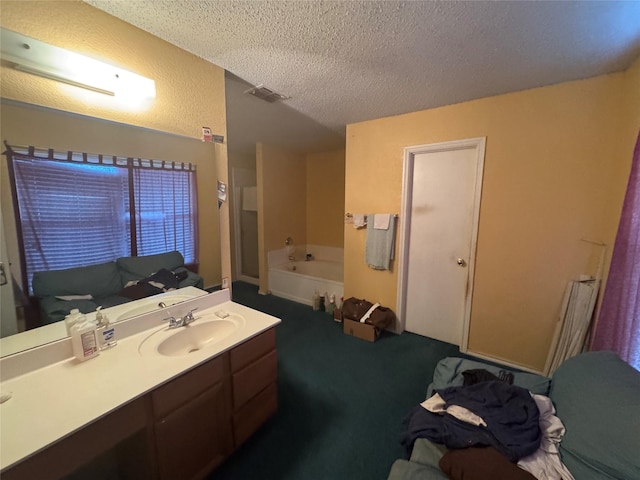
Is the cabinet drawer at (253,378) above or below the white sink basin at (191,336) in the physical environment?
below

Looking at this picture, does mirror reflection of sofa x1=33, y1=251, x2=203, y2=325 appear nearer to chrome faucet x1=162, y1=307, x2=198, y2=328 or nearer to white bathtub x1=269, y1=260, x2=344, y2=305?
chrome faucet x1=162, y1=307, x2=198, y2=328

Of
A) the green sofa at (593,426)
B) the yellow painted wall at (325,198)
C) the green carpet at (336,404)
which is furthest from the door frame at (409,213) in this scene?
the yellow painted wall at (325,198)

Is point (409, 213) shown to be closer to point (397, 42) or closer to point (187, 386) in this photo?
point (397, 42)

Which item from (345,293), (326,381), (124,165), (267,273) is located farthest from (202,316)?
(267,273)

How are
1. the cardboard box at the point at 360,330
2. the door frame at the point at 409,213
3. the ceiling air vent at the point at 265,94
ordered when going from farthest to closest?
the cardboard box at the point at 360,330 < the door frame at the point at 409,213 < the ceiling air vent at the point at 265,94

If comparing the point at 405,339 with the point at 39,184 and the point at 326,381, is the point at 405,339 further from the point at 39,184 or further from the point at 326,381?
the point at 39,184

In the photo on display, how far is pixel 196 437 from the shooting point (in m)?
1.24

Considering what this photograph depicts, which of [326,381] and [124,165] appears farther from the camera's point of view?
[326,381]

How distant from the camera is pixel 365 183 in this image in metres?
2.90

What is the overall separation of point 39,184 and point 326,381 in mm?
2153

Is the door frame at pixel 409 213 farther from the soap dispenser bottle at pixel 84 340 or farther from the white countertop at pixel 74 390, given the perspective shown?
the soap dispenser bottle at pixel 84 340

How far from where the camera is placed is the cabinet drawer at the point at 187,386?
1.06m

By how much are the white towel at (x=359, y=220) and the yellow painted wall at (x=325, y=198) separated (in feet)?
4.29

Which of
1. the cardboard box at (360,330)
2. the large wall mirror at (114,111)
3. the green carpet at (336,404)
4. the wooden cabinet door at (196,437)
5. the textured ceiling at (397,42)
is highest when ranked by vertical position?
the textured ceiling at (397,42)
